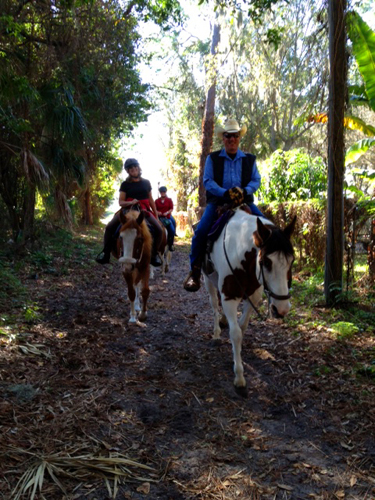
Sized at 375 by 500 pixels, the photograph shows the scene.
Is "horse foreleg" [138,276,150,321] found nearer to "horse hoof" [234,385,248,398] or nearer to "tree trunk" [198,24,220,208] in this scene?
"horse hoof" [234,385,248,398]

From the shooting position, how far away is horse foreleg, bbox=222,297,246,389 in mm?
4406

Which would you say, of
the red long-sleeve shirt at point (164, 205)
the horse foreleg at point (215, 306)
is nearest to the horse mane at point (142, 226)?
the horse foreleg at point (215, 306)

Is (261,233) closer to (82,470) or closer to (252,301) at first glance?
(252,301)

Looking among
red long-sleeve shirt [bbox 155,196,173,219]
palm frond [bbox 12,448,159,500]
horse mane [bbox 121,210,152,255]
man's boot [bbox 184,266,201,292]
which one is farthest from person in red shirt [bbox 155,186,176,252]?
palm frond [bbox 12,448,159,500]

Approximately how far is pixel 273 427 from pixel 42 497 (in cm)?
208

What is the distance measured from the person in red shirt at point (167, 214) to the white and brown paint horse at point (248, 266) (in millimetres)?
7550

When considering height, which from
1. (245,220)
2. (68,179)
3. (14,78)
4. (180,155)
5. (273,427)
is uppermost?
(180,155)

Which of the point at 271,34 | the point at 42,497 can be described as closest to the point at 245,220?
the point at 42,497

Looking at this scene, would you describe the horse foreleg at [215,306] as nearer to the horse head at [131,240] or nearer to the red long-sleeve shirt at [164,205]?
the horse head at [131,240]

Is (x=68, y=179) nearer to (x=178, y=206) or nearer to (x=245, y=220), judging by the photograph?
(x=245, y=220)

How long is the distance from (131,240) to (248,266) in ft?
8.60

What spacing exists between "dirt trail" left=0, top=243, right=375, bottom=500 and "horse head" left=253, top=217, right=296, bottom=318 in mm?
1135

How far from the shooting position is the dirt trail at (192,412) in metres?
2.91

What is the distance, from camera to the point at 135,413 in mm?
3879
